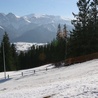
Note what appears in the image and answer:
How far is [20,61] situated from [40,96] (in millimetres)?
94855

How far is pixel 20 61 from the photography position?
378 ft

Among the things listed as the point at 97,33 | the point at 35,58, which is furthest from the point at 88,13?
the point at 35,58

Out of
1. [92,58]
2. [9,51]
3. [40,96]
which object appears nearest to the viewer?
[40,96]

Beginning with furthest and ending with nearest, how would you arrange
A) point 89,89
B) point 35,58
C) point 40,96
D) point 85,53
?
point 35,58, point 85,53, point 40,96, point 89,89

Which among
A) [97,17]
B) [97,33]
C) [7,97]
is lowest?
[7,97]

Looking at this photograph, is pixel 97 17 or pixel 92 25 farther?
pixel 97 17

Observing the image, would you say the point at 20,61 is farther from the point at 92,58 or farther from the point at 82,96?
the point at 82,96

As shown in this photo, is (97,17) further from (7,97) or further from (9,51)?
(7,97)

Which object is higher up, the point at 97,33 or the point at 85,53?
the point at 97,33

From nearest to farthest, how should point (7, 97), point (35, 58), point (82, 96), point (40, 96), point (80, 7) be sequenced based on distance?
point (82, 96), point (40, 96), point (7, 97), point (80, 7), point (35, 58)

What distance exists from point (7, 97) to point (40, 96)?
13.2ft

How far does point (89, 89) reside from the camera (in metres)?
18.8

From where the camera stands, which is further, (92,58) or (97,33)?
(97,33)

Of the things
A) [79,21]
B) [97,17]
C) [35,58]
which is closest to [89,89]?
[79,21]
